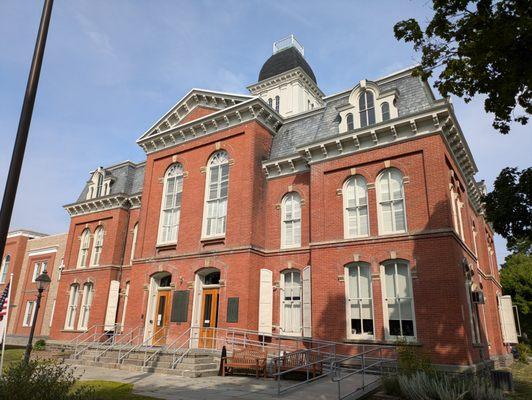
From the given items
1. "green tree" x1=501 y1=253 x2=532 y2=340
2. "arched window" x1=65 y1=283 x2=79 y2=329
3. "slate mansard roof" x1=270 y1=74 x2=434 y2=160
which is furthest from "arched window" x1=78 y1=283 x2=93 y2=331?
"green tree" x1=501 y1=253 x2=532 y2=340

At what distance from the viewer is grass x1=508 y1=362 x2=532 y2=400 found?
13.3 m

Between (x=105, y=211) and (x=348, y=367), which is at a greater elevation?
(x=105, y=211)

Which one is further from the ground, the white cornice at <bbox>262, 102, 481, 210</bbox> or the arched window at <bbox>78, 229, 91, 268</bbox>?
the white cornice at <bbox>262, 102, 481, 210</bbox>

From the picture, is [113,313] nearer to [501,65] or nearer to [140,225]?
[140,225]

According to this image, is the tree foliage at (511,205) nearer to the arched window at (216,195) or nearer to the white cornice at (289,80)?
the arched window at (216,195)

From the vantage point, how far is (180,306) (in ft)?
65.8

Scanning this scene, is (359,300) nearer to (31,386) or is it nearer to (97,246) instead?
(31,386)

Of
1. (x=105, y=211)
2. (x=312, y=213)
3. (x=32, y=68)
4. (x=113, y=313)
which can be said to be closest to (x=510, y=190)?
(x=312, y=213)

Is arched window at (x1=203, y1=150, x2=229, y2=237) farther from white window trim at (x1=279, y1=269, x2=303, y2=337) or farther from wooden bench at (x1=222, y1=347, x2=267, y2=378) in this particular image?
wooden bench at (x1=222, y1=347, x2=267, y2=378)

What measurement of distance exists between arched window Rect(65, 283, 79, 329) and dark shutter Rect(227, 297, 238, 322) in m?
14.8

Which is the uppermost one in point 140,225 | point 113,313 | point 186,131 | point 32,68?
point 186,131

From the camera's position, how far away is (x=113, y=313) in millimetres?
24766

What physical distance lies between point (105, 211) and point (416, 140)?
21.4 meters

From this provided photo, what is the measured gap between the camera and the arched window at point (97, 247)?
2827 centimetres
